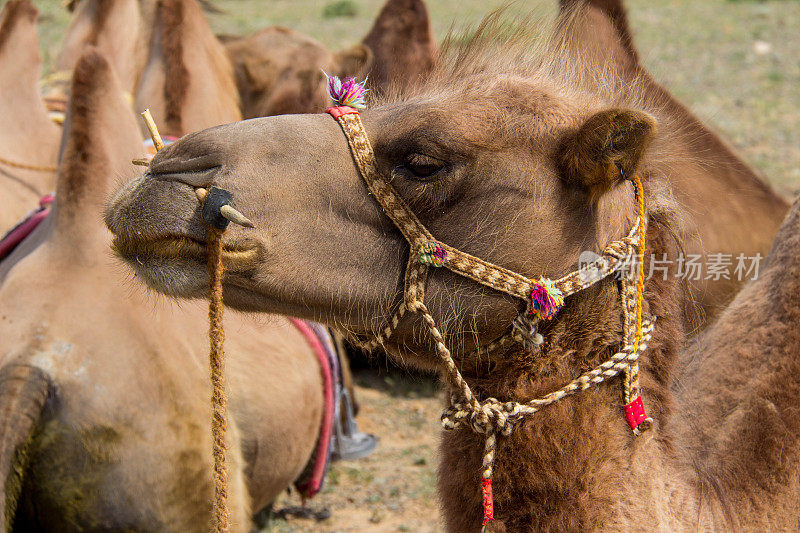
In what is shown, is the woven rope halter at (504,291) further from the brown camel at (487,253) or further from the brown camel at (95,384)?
the brown camel at (95,384)

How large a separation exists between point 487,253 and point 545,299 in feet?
0.55

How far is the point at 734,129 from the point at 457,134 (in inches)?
371

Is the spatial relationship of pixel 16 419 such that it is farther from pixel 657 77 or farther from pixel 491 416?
pixel 657 77

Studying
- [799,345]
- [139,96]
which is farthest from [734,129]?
[799,345]

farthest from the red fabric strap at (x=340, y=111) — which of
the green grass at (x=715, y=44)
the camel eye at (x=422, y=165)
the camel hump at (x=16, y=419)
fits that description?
the green grass at (x=715, y=44)

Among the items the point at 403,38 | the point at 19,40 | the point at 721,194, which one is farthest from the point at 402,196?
the point at 403,38

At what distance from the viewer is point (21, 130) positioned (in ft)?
15.3

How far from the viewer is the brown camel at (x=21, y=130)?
444 centimetres

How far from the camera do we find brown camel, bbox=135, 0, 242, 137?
4.06m

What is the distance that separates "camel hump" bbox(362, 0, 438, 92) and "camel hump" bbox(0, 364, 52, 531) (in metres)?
3.56

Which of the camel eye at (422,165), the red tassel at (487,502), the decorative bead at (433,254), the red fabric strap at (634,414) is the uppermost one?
the camel eye at (422,165)

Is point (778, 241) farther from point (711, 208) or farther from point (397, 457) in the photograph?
point (397, 457)

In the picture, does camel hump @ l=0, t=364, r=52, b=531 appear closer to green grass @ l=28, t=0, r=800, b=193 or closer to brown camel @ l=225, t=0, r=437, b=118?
brown camel @ l=225, t=0, r=437, b=118

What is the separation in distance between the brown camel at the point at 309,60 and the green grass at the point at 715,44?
0.81 meters
